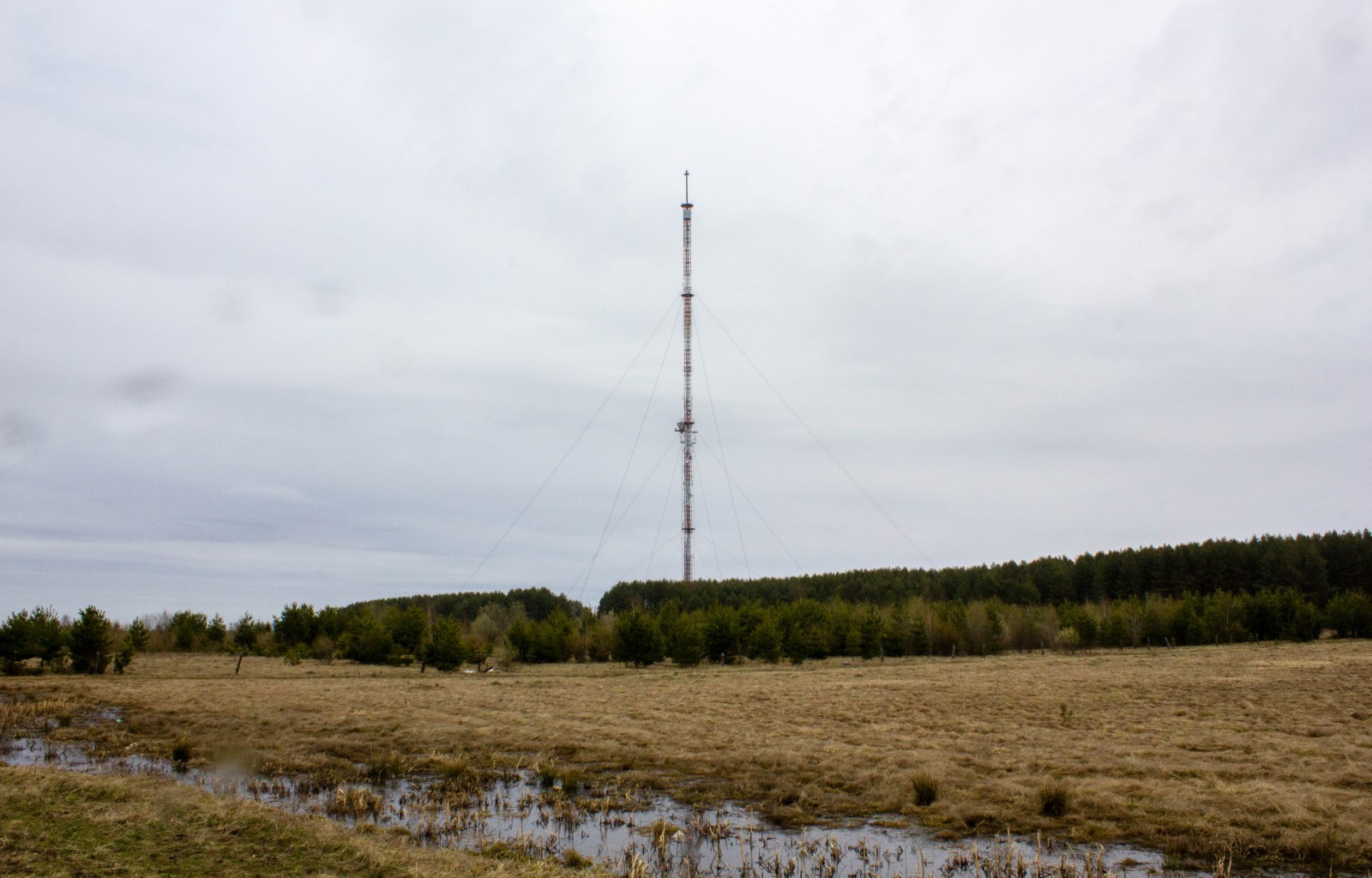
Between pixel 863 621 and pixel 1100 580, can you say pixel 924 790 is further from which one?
pixel 1100 580

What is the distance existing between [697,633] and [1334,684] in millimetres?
49723

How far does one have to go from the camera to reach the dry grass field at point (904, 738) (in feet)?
53.7

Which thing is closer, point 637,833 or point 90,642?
point 637,833

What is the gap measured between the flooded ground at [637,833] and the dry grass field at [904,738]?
1.22m

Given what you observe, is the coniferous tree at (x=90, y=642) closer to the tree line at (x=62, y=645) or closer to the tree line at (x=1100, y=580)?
the tree line at (x=62, y=645)

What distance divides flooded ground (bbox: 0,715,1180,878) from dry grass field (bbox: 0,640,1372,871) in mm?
1224

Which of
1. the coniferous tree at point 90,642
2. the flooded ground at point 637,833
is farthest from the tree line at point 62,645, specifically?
the flooded ground at point 637,833

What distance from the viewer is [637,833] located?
15.9 meters

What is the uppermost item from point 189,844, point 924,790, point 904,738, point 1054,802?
point 189,844

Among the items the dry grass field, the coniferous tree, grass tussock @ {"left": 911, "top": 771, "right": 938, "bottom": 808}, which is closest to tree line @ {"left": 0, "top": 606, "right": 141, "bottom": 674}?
the coniferous tree

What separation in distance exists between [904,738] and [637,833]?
12.5 meters

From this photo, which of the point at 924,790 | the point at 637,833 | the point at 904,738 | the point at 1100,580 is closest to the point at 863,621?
the point at 1100,580

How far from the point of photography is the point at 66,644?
2170 inches

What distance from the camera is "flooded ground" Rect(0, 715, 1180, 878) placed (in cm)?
1368
